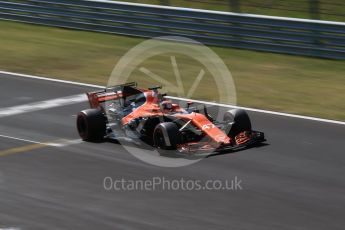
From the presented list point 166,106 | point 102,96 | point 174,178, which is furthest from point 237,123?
point 102,96

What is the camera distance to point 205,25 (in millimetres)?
23578

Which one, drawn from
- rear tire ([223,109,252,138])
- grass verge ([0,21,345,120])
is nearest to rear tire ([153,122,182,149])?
rear tire ([223,109,252,138])

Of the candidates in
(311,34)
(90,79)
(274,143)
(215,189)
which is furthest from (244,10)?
(215,189)

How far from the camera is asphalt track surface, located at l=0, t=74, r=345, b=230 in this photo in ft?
34.4

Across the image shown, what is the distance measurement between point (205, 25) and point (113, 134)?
9.95 m

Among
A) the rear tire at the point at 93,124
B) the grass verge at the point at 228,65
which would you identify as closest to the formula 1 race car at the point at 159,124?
the rear tire at the point at 93,124

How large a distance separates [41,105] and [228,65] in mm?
6003

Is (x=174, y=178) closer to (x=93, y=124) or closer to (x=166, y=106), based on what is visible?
(x=166, y=106)

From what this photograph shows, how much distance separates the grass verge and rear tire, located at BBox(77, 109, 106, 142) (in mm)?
4445

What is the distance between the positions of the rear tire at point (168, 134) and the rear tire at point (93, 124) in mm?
1483

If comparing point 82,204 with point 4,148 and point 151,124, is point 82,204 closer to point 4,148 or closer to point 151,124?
point 151,124

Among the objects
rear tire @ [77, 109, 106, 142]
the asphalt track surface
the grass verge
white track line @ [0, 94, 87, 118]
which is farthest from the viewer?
the grass verge

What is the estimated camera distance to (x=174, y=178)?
12305 mm

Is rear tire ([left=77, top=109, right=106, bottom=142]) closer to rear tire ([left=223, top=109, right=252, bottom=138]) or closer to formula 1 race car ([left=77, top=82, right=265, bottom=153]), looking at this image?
formula 1 race car ([left=77, top=82, right=265, bottom=153])
